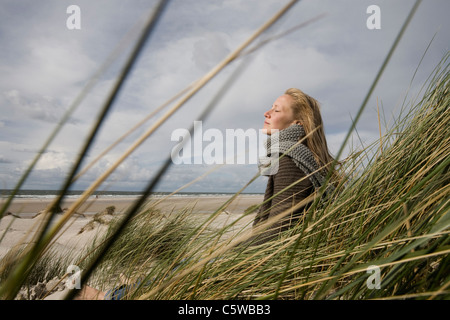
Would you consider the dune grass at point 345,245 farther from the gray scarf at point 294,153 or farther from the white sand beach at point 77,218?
the gray scarf at point 294,153

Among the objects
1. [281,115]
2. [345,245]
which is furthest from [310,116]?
[345,245]

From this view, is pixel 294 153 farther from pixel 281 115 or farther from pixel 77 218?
pixel 77 218

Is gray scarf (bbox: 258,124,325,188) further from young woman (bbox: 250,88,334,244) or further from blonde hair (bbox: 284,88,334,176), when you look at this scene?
blonde hair (bbox: 284,88,334,176)

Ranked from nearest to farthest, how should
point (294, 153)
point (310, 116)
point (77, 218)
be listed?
1. point (77, 218)
2. point (294, 153)
3. point (310, 116)

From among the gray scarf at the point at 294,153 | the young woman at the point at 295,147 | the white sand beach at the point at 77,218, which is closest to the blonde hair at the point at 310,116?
the young woman at the point at 295,147

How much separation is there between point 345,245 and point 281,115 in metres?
1.63

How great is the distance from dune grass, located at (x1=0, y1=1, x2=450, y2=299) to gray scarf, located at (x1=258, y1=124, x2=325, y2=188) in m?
0.53

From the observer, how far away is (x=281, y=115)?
248cm

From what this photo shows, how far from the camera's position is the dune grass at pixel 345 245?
1.62ft
